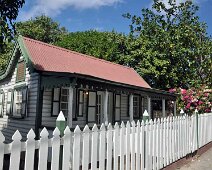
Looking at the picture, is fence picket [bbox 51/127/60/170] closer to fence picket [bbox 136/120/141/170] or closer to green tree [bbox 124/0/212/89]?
fence picket [bbox 136/120/141/170]

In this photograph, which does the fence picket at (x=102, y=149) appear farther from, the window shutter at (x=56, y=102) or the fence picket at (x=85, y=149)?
the window shutter at (x=56, y=102)

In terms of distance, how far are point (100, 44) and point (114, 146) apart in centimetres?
2535

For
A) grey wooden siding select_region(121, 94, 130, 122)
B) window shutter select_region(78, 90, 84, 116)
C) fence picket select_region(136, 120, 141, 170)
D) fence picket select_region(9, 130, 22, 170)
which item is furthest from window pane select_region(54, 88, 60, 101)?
fence picket select_region(9, 130, 22, 170)

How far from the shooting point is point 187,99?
21.7 metres

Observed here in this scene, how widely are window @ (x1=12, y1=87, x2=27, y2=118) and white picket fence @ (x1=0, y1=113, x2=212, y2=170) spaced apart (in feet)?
22.0

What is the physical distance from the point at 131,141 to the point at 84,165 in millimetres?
1765

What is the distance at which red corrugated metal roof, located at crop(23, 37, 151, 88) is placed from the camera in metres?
14.2

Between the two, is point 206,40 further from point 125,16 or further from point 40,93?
point 40,93

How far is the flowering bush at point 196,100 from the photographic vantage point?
66.9 ft

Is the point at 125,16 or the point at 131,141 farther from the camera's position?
the point at 125,16

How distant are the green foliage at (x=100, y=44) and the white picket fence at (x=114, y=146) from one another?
18.3 metres

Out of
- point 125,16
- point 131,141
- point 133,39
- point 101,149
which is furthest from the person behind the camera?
point 125,16

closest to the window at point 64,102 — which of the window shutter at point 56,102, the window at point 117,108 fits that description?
the window shutter at point 56,102

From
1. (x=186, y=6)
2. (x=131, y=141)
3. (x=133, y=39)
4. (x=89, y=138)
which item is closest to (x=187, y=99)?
(x=133, y=39)
